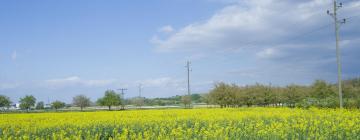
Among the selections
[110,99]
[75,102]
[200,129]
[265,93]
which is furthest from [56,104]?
[200,129]

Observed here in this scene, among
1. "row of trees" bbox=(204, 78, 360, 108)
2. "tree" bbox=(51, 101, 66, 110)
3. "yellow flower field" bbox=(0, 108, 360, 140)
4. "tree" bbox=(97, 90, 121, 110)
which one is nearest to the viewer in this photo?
"yellow flower field" bbox=(0, 108, 360, 140)

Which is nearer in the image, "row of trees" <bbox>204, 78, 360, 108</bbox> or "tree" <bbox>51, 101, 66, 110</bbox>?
"row of trees" <bbox>204, 78, 360, 108</bbox>

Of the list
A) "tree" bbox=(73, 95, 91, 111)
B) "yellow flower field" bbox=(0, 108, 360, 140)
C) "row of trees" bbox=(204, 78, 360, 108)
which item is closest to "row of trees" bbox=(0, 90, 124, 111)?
"tree" bbox=(73, 95, 91, 111)

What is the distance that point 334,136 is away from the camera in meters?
12.6

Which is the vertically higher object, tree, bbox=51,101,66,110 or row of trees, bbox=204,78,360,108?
row of trees, bbox=204,78,360,108

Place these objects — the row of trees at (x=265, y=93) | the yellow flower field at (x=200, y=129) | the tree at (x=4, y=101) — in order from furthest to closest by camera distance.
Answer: the tree at (x=4, y=101) → the row of trees at (x=265, y=93) → the yellow flower field at (x=200, y=129)

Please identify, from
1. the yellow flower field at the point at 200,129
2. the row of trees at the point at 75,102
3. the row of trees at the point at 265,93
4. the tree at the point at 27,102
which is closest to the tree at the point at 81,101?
the row of trees at the point at 75,102

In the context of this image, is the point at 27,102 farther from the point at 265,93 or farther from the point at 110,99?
the point at 265,93

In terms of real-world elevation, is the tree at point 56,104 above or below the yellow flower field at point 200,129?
below

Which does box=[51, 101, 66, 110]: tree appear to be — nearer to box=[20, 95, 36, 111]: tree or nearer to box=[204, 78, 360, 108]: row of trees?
box=[20, 95, 36, 111]: tree

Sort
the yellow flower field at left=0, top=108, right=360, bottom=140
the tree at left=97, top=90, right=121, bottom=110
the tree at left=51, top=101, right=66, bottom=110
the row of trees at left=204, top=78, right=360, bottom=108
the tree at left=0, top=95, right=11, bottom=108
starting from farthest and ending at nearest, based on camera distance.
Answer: the tree at left=51, top=101, right=66, bottom=110 < the tree at left=0, top=95, right=11, bottom=108 < the tree at left=97, top=90, right=121, bottom=110 < the row of trees at left=204, top=78, right=360, bottom=108 < the yellow flower field at left=0, top=108, right=360, bottom=140

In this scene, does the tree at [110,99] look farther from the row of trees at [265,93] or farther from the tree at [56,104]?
the row of trees at [265,93]

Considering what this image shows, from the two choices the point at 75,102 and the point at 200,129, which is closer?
the point at 200,129

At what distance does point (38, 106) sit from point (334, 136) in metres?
96.1
